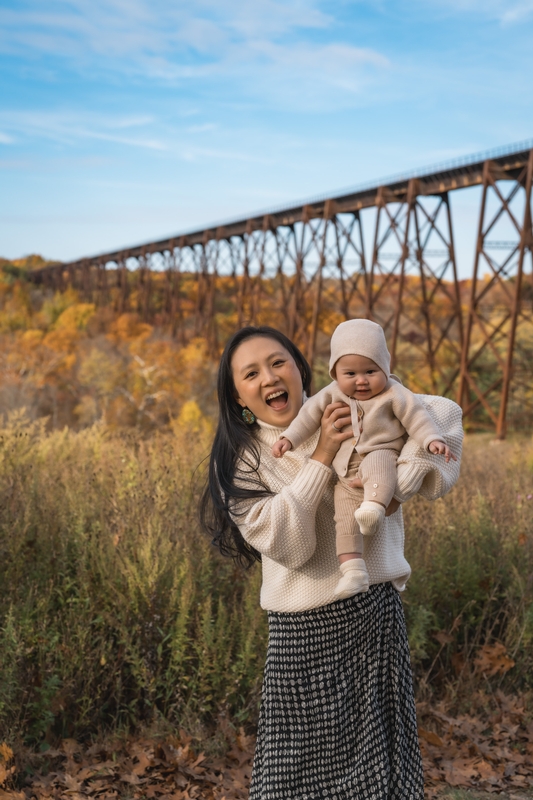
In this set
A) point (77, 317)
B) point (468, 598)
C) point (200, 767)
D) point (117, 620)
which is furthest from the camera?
point (77, 317)

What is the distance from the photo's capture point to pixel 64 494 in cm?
458

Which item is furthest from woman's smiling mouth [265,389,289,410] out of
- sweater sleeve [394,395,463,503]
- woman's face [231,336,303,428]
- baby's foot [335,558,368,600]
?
baby's foot [335,558,368,600]

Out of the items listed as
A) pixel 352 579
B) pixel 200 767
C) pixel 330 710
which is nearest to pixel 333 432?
pixel 352 579

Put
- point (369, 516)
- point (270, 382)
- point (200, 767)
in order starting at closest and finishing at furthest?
point (369, 516)
point (270, 382)
point (200, 767)

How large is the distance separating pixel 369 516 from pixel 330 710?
1.97ft

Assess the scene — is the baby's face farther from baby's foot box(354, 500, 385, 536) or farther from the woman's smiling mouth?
baby's foot box(354, 500, 385, 536)

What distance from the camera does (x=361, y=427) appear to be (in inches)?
82.7

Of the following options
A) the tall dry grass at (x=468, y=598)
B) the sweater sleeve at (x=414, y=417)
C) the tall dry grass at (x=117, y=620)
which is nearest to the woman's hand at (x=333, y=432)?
the sweater sleeve at (x=414, y=417)

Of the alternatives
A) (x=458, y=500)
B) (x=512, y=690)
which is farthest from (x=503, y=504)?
(x=512, y=690)

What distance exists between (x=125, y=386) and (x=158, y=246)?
12.1 meters

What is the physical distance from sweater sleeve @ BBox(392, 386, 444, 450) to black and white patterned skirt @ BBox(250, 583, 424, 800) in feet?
1.53

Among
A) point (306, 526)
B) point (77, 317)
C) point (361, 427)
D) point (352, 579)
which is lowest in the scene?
point (352, 579)

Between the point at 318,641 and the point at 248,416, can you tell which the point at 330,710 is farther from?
the point at 248,416

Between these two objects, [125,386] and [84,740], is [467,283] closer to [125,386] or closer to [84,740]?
[125,386]
